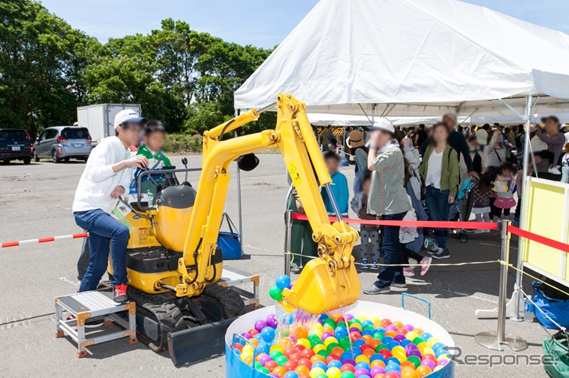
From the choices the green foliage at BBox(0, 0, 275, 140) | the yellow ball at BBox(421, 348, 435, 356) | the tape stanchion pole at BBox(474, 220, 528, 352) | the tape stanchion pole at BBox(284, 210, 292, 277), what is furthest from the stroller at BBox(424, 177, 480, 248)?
the green foliage at BBox(0, 0, 275, 140)

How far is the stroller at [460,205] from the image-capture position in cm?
852

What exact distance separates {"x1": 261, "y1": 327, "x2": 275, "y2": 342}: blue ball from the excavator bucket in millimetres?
1088

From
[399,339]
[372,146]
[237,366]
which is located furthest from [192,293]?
[372,146]

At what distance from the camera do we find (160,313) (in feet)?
14.6

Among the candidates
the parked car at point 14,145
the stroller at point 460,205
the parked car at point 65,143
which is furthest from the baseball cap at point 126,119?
the parked car at point 14,145

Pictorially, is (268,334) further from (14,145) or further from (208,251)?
(14,145)

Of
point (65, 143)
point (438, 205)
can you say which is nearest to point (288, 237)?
point (438, 205)

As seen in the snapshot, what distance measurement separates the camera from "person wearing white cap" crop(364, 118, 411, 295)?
6176 mm

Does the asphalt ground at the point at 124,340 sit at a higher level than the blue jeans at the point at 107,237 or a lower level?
lower

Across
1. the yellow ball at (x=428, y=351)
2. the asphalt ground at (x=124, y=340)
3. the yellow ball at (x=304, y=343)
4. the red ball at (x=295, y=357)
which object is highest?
Answer: the yellow ball at (x=428, y=351)

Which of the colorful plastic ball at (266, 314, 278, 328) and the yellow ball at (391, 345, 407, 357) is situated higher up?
the colorful plastic ball at (266, 314, 278, 328)

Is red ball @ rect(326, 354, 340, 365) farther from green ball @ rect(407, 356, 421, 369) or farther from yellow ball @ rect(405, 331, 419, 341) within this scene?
yellow ball @ rect(405, 331, 419, 341)

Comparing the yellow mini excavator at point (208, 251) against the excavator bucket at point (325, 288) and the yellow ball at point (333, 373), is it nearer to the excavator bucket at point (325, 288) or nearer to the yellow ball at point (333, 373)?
the excavator bucket at point (325, 288)

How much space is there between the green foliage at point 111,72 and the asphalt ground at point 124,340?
76.8ft
